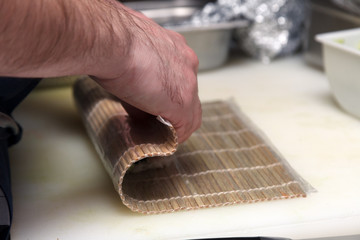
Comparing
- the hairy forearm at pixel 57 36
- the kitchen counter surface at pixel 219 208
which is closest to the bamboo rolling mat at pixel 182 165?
the kitchen counter surface at pixel 219 208

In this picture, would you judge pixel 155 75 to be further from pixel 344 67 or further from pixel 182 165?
pixel 344 67

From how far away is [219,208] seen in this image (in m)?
0.72

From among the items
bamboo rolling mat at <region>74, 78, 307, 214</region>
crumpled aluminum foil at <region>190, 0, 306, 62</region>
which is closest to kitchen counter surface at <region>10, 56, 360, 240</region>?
bamboo rolling mat at <region>74, 78, 307, 214</region>

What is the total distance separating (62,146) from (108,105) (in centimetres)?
11

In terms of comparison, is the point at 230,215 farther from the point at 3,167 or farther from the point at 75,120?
the point at 75,120

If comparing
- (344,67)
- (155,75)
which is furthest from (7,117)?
(344,67)

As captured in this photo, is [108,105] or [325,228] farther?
[108,105]

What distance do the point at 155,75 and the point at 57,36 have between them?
14 centimetres

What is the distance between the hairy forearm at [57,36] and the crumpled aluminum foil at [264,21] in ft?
2.05

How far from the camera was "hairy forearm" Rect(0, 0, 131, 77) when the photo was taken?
54cm

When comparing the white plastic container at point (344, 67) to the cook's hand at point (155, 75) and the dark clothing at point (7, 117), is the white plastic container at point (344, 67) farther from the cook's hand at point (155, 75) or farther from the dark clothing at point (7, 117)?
the dark clothing at point (7, 117)

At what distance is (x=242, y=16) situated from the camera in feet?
4.09

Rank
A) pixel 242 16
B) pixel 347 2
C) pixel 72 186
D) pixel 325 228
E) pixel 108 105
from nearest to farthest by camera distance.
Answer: pixel 325 228, pixel 72 186, pixel 108 105, pixel 347 2, pixel 242 16

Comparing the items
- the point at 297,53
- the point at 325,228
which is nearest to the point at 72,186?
the point at 325,228
